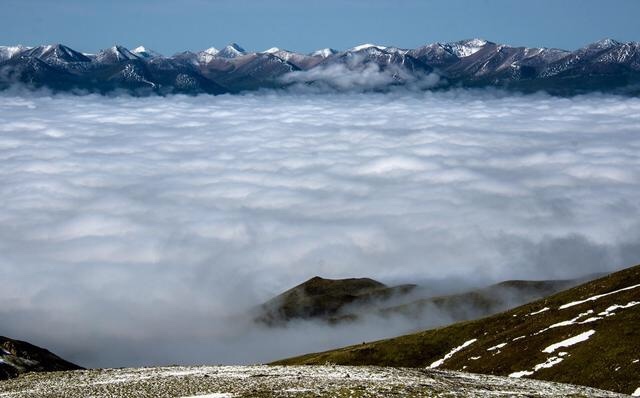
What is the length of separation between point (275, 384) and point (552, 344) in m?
48.4

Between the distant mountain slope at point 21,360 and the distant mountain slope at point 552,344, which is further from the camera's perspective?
the distant mountain slope at point 552,344

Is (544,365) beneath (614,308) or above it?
beneath

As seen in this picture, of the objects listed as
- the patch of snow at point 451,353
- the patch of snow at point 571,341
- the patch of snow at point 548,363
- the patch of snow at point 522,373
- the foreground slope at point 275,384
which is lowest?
the patch of snow at point 451,353

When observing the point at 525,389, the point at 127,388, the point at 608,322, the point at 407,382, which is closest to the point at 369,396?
the point at 407,382

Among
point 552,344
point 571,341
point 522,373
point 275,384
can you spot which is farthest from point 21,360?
point 571,341

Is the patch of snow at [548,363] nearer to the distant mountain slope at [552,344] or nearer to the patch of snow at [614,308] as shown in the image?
the distant mountain slope at [552,344]

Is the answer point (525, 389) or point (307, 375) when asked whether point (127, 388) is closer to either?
point (307, 375)

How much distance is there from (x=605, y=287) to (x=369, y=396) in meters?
81.7

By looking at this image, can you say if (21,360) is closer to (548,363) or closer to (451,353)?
(548,363)

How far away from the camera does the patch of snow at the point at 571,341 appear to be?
8231 centimetres

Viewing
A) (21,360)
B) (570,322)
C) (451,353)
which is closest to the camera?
(21,360)

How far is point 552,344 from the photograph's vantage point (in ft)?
278

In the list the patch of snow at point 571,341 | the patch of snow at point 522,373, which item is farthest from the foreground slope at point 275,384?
the patch of snow at point 571,341

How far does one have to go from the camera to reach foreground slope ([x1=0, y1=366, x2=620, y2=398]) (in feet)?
151
